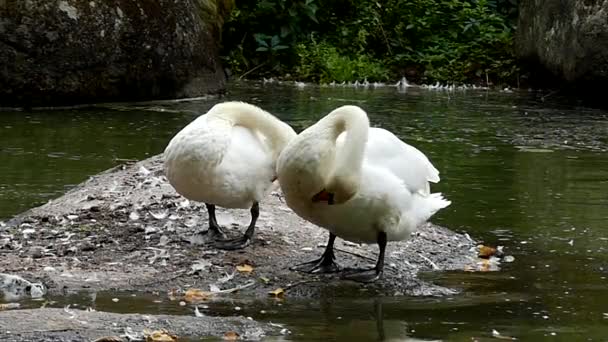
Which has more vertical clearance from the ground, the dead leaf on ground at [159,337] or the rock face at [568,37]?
the rock face at [568,37]

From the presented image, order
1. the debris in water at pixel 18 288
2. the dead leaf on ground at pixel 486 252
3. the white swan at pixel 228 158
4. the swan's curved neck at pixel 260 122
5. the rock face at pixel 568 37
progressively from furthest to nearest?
the rock face at pixel 568 37 < the dead leaf on ground at pixel 486 252 < the swan's curved neck at pixel 260 122 < the white swan at pixel 228 158 < the debris in water at pixel 18 288

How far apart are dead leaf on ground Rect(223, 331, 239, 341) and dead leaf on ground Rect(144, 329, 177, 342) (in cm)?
20

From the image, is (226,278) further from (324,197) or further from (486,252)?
(486,252)

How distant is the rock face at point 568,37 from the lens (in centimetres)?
1323

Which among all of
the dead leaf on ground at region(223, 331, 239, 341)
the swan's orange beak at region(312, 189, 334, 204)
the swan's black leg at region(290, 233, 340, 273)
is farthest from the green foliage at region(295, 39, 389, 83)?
the dead leaf on ground at region(223, 331, 239, 341)

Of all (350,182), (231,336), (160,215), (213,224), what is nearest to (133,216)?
(160,215)

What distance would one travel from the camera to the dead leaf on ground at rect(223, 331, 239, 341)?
441 centimetres

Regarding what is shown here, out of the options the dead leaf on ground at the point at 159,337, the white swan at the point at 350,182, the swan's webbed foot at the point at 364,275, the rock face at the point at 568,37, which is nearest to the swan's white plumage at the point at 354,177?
the white swan at the point at 350,182

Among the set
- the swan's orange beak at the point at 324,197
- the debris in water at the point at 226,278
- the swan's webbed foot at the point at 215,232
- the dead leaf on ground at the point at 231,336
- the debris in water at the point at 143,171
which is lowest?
the debris in water at the point at 226,278

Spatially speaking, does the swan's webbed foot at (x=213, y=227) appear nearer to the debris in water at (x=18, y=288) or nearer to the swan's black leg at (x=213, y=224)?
the swan's black leg at (x=213, y=224)

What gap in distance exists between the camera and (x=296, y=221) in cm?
688

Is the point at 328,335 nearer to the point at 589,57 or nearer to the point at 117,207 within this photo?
the point at 117,207

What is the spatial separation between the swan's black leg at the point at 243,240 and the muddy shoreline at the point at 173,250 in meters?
0.04

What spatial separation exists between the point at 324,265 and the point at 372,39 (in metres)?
12.1
